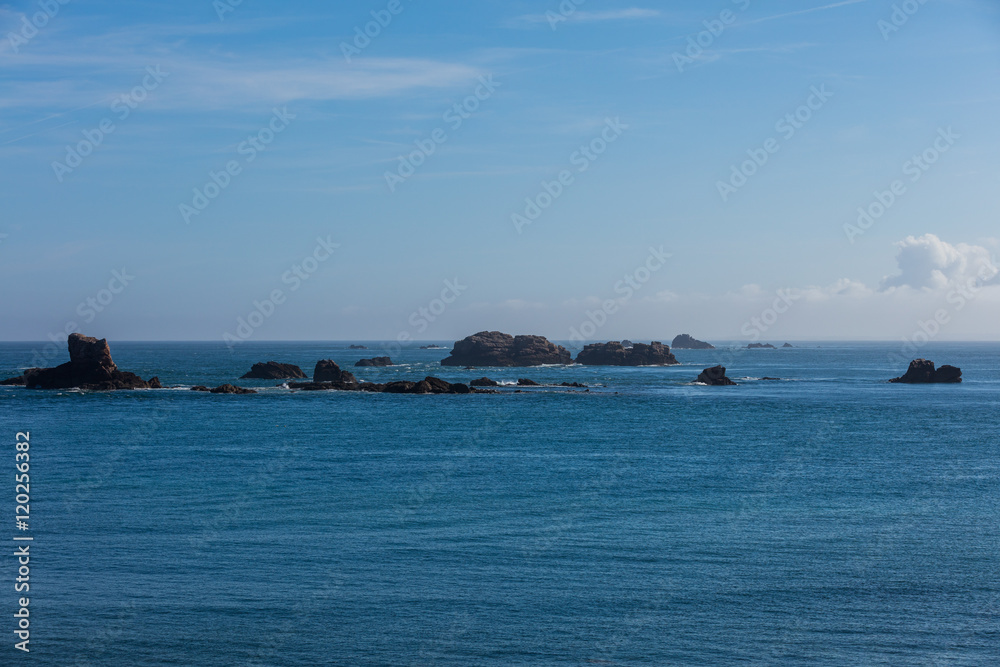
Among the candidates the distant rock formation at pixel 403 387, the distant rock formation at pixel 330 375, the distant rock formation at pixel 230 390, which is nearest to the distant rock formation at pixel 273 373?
the distant rock formation at pixel 330 375

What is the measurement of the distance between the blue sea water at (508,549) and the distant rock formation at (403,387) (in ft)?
140

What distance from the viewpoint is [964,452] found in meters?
55.3

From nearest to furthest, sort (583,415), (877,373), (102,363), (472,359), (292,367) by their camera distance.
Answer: (583,415) → (102,363) → (292,367) → (877,373) → (472,359)

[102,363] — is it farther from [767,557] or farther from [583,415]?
[767,557]

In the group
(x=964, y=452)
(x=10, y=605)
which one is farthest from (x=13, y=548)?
(x=964, y=452)

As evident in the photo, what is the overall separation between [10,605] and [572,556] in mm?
17081

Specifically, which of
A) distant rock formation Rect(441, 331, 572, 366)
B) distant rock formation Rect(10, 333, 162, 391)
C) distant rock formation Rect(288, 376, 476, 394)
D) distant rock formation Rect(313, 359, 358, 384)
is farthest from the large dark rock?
distant rock formation Rect(441, 331, 572, 366)

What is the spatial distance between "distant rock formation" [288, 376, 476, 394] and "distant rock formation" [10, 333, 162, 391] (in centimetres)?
2161

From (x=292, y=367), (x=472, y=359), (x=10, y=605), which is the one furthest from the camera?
(x=472, y=359)

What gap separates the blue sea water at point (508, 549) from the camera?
67.6ft

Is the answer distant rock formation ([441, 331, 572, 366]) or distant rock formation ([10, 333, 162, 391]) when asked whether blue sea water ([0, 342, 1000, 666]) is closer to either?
distant rock formation ([10, 333, 162, 391])

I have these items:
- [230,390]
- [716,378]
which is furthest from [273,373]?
[716,378]

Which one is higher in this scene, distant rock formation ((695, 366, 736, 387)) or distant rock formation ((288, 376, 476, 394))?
distant rock formation ((695, 366, 736, 387))

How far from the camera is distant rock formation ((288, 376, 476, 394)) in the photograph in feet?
352
